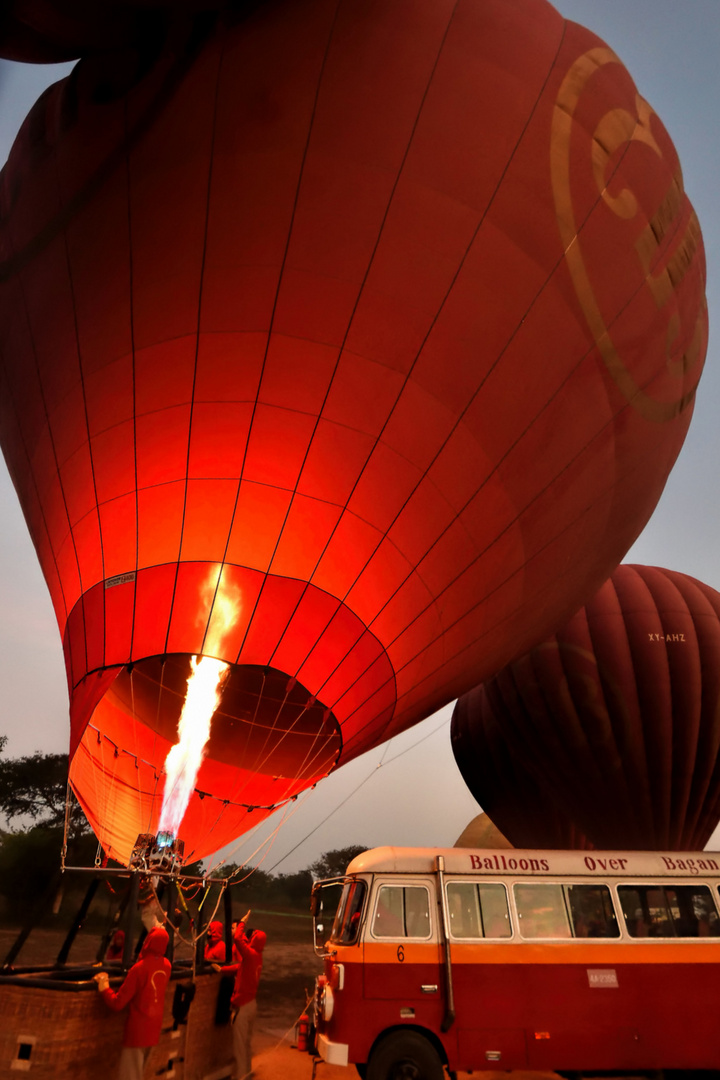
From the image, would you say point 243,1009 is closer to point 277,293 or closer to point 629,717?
point 277,293

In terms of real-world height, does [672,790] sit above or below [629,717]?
below

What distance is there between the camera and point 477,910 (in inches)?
232

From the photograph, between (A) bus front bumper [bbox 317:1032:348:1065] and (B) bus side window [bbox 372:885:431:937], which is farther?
(B) bus side window [bbox 372:885:431:937]

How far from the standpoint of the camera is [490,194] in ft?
15.6

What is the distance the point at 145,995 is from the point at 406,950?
96.9 inches

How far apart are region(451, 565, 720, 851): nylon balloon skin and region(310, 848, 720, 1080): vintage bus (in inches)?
219

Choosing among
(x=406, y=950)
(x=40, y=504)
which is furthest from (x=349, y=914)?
(x=40, y=504)

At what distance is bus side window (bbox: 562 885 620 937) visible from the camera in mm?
5906

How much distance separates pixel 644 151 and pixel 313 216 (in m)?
3.05

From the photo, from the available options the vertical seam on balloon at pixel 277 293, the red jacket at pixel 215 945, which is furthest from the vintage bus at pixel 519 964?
the vertical seam on balloon at pixel 277 293

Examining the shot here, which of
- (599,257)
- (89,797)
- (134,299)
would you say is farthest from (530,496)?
(89,797)

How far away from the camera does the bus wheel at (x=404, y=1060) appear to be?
5172mm

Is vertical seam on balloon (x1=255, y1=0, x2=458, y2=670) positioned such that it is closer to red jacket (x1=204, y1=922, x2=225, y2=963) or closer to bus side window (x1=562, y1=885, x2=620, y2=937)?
red jacket (x1=204, y1=922, x2=225, y2=963)

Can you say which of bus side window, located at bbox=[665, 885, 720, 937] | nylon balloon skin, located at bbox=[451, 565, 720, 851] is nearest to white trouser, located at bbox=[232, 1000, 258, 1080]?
bus side window, located at bbox=[665, 885, 720, 937]
